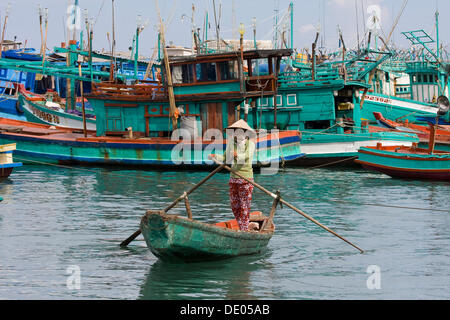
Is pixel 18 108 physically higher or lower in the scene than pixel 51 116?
higher

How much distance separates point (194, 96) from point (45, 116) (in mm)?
16791

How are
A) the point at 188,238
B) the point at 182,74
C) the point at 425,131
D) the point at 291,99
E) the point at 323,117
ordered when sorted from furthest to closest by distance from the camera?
the point at 425,131
the point at 291,99
the point at 323,117
the point at 182,74
the point at 188,238

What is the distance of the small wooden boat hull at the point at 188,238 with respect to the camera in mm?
10320

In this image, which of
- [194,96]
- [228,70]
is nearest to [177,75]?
[194,96]

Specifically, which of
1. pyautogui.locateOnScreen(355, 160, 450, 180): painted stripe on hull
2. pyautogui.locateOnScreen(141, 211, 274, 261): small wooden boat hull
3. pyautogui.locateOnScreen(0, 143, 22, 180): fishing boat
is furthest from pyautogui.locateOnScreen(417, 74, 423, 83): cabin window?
pyautogui.locateOnScreen(141, 211, 274, 261): small wooden boat hull

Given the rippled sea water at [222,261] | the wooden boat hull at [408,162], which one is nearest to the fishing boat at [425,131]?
the wooden boat hull at [408,162]

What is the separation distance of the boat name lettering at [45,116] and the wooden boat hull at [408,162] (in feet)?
70.9

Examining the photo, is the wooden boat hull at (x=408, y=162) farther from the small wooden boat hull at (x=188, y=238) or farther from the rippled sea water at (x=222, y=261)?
the small wooden boat hull at (x=188, y=238)

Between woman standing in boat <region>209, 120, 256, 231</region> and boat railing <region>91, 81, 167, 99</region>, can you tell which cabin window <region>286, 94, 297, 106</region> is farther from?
woman standing in boat <region>209, 120, 256, 231</region>

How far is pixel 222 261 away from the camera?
11.4 metres

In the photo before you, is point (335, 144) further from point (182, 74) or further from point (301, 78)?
point (182, 74)
